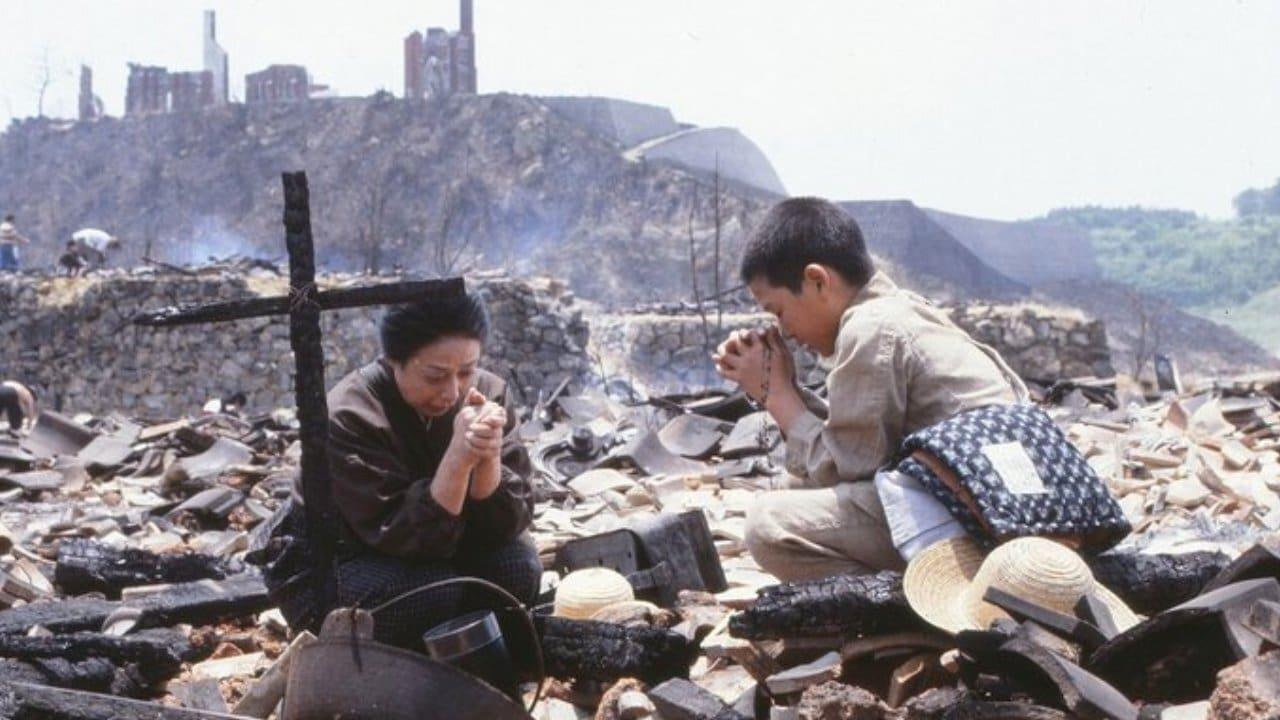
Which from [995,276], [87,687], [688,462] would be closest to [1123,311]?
[995,276]

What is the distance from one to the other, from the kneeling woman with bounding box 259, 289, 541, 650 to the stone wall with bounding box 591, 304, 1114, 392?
15026 mm

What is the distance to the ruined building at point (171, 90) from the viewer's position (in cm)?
5862

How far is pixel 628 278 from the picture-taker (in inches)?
1747

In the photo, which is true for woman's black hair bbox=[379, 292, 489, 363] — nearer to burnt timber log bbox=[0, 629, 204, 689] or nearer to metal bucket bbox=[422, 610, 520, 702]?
metal bucket bbox=[422, 610, 520, 702]

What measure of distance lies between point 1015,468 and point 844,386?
549mm

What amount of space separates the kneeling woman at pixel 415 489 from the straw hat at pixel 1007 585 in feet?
4.01

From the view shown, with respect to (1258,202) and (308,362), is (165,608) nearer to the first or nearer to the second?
(308,362)

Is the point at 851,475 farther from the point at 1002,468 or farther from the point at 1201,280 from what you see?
the point at 1201,280

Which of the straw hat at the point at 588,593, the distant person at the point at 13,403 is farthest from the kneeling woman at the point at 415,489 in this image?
the distant person at the point at 13,403

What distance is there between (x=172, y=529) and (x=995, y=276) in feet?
126

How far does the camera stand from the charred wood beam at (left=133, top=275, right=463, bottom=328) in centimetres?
316

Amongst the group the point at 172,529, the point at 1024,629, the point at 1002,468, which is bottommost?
the point at 172,529

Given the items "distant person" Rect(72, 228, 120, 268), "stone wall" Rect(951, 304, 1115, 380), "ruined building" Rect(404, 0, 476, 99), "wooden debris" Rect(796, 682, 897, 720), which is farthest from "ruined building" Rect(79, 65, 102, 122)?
"wooden debris" Rect(796, 682, 897, 720)

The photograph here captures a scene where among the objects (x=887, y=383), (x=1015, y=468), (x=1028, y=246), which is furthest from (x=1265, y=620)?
(x=1028, y=246)
